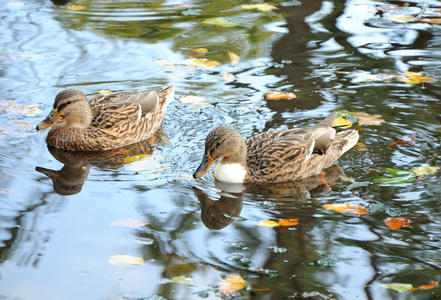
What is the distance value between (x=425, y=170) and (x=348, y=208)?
116 centimetres

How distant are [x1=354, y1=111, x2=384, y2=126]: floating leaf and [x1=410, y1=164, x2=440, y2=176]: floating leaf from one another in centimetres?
118

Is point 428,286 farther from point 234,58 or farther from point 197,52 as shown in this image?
point 197,52

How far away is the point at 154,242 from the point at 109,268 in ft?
1.76

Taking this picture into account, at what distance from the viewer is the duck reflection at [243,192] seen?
665 cm

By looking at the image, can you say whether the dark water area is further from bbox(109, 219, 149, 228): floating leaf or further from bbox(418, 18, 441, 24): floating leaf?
bbox(418, 18, 441, 24): floating leaf

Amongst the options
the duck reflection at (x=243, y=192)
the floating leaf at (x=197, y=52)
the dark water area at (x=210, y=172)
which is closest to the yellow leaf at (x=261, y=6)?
the dark water area at (x=210, y=172)

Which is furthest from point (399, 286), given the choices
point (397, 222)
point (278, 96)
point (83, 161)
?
point (278, 96)

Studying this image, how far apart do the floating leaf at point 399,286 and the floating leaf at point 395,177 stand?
1886mm

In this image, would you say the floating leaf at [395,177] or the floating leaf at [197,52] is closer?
the floating leaf at [395,177]

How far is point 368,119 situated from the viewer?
872 cm

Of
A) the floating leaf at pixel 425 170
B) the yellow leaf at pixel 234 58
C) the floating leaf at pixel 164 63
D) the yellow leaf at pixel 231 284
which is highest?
the yellow leaf at pixel 231 284

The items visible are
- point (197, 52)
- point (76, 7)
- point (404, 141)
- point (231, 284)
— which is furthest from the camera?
point (76, 7)

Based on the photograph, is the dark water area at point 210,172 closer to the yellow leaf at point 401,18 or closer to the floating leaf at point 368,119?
the floating leaf at point 368,119

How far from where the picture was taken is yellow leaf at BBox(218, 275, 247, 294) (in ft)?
17.8
